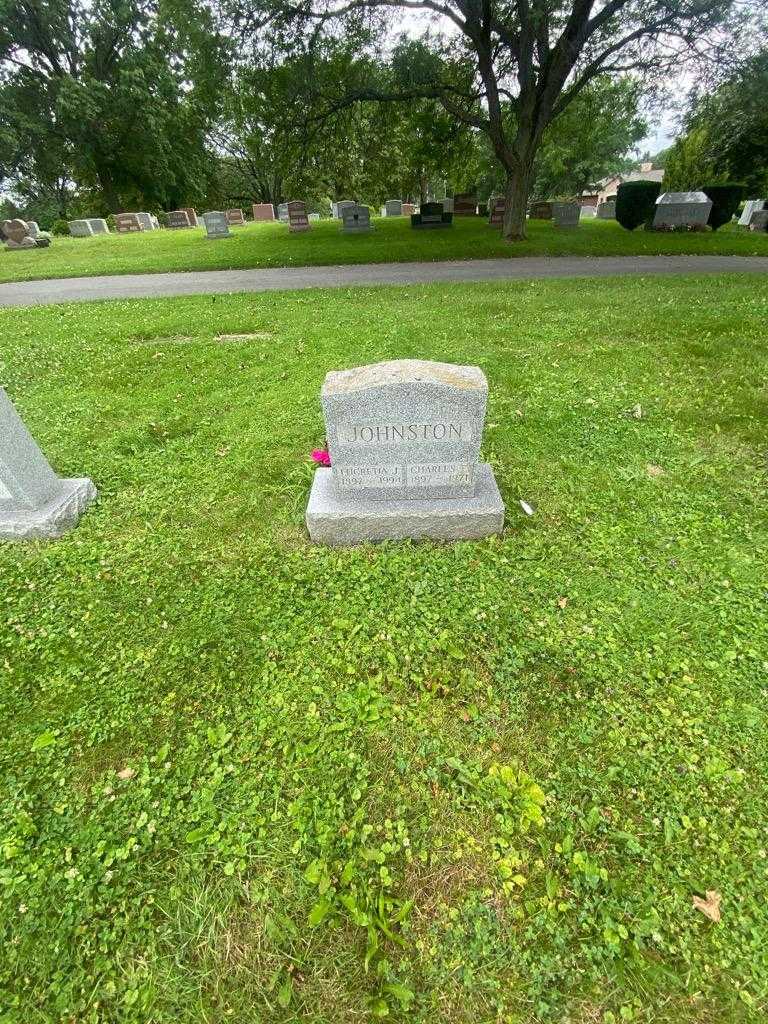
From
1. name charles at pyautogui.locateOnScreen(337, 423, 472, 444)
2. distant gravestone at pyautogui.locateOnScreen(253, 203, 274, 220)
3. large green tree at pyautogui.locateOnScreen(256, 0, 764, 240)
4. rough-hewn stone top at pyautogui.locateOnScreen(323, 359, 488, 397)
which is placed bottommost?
distant gravestone at pyautogui.locateOnScreen(253, 203, 274, 220)

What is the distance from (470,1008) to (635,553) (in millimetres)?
2859

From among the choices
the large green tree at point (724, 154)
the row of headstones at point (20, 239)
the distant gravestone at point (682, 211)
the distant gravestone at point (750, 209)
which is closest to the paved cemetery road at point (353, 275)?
the distant gravestone at point (682, 211)

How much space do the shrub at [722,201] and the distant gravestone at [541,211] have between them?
8.72m

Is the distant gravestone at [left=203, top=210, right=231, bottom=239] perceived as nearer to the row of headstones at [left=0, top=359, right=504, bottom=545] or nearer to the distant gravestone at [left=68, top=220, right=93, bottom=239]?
the distant gravestone at [left=68, top=220, right=93, bottom=239]

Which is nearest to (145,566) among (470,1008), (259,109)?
(470,1008)

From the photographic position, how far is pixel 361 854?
2102 mm

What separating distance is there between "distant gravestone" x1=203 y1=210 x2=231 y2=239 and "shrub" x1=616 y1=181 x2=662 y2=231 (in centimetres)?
1934

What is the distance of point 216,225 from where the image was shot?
955 inches

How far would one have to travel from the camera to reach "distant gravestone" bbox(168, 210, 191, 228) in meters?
34.1

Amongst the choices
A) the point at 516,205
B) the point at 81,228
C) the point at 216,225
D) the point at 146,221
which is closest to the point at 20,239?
the point at 81,228

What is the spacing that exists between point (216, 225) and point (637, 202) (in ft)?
66.6

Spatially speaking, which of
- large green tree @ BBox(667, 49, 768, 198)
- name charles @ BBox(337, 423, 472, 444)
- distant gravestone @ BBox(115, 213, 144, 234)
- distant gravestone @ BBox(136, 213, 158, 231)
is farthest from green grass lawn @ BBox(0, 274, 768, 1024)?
distant gravestone @ BBox(136, 213, 158, 231)

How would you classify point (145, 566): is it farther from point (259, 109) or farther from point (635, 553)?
point (259, 109)

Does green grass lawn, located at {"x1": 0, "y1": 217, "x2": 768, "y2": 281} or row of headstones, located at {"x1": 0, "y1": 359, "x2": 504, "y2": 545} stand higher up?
row of headstones, located at {"x1": 0, "y1": 359, "x2": 504, "y2": 545}
